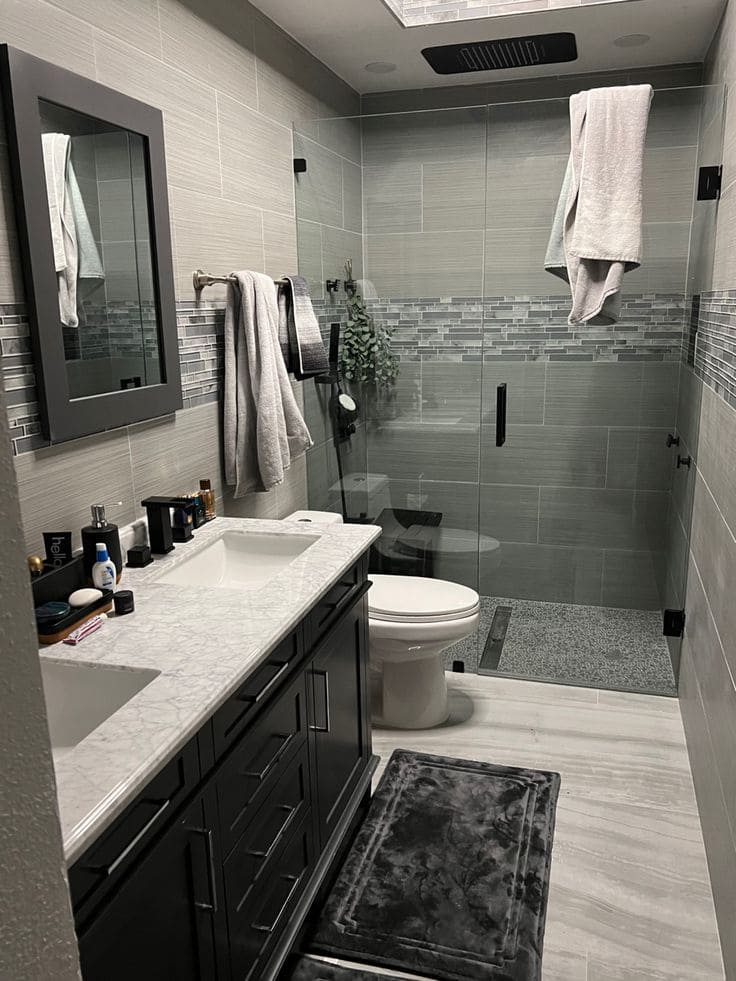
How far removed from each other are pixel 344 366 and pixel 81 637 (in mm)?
1963

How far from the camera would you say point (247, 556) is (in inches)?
89.1

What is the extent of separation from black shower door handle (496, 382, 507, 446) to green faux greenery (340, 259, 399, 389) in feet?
1.39

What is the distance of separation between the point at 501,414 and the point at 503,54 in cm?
142

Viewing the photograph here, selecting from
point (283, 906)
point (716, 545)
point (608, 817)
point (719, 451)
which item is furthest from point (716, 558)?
point (283, 906)

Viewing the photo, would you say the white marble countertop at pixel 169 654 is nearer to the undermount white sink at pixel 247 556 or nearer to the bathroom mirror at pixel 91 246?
the undermount white sink at pixel 247 556

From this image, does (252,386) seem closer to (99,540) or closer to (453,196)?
(99,540)

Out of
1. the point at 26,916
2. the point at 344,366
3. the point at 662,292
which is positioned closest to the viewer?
the point at 26,916

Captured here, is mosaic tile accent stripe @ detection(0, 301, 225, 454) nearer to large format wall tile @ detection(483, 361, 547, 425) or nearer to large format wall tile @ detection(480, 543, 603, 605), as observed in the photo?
large format wall tile @ detection(483, 361, 547, 425)

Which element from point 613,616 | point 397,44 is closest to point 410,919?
point 613,616

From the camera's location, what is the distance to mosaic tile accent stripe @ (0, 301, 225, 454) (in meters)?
1.70

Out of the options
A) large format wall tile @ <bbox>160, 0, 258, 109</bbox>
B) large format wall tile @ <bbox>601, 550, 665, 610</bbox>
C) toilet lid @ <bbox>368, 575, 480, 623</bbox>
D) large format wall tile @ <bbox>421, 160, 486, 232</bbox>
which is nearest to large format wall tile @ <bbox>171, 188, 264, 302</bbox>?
large format wall tile @ <bbox>160, 0, 258, 109</bbox>

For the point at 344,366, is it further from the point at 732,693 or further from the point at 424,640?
the point at 732,693

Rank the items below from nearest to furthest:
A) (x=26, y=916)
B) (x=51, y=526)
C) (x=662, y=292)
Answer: (x=26, y=916), (x=51, y=526), (x=662, y=292)

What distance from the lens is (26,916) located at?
0.45 m
